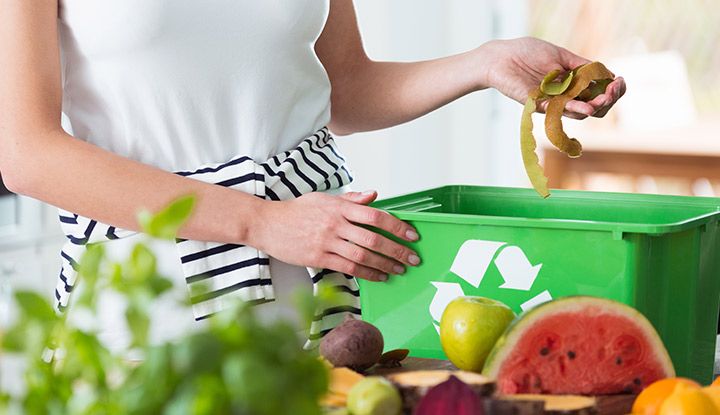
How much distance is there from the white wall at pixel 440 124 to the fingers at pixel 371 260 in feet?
8.21

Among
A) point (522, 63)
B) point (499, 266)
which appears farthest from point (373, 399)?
point (522, 63)

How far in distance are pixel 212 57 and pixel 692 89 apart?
3897 millimetres

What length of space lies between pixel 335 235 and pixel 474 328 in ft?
0.80

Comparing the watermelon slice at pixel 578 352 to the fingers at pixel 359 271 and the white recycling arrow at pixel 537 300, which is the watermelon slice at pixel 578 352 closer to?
the white recycling arrow at pixel 537 300

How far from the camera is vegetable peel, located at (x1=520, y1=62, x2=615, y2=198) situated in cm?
115

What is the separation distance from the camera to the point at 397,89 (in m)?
1.56

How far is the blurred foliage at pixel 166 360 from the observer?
0.48 meters

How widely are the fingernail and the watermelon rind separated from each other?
207 millimetres

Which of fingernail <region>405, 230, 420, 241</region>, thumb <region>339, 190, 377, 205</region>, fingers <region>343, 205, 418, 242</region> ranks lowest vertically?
fingernail <region>405, 230, 420, 241</region>

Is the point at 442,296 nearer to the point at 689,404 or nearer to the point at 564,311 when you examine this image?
the point at 564,311

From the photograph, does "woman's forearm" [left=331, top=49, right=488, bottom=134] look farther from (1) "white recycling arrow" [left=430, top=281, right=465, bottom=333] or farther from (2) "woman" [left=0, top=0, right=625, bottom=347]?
(1) "white recycling arrow" [left=430, top=281, right=465, bottom=333]

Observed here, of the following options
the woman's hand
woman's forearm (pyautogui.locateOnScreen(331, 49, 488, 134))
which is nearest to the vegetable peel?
the woman's hand

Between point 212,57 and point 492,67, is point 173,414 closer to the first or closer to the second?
point 212,57

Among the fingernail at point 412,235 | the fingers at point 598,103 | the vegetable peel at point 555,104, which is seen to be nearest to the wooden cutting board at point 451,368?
the fingernail at point 412,235
